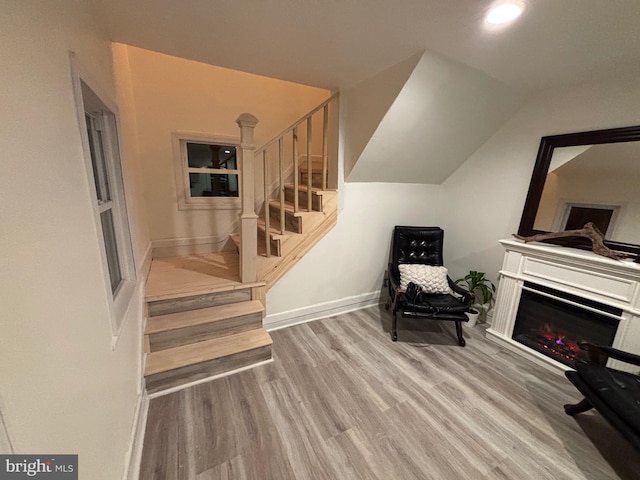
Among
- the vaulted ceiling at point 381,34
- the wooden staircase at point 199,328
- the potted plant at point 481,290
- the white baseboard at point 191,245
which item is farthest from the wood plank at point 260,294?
the potted plant at point 481,290

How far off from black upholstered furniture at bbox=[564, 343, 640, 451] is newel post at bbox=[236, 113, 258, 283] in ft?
7.86

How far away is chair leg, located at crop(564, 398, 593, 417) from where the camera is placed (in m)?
1.60

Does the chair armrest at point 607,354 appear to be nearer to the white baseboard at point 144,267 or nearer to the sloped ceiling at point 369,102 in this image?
the sloped ceiling at point 369,102

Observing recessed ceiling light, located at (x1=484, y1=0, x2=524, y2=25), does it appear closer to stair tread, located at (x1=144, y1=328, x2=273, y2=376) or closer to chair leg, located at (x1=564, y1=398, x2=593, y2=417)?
chair leg, located at (x1=564, y1=398, x2=593, y2=417)

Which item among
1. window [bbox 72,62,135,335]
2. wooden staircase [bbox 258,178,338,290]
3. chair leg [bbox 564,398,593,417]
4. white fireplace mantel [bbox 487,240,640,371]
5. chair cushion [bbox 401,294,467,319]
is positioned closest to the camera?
window [bbox 72,62,135,335]

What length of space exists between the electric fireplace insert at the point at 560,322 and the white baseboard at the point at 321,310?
1.45 m

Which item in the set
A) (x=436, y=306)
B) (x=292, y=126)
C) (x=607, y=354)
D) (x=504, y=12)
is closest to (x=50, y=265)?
(x=292, y=126)

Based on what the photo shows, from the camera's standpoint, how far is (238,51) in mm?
1758

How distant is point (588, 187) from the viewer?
2.01m

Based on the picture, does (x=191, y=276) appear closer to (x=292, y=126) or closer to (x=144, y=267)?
(x=144, y=267)

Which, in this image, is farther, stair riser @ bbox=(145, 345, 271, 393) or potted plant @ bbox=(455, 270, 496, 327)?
potted plant @ bbox=(455, 270, 496, 327)

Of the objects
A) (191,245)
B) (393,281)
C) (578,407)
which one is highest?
(191,245)

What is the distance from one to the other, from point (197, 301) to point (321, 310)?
4.27 feet

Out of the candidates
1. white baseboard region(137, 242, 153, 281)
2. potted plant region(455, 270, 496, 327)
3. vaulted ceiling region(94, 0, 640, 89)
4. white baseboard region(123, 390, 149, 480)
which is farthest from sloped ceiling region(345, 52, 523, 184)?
white baseboard region(123, 390, 149, 480)
